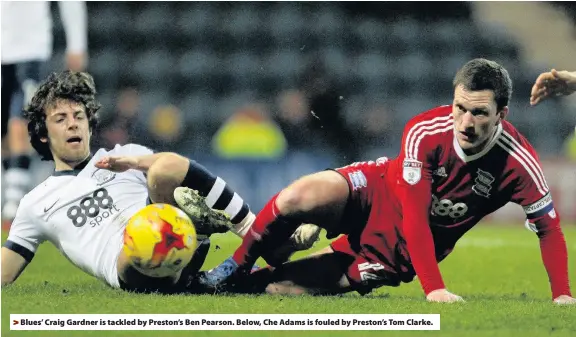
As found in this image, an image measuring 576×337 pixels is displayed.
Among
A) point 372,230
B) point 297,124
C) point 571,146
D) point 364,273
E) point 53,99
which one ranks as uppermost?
point 53,99

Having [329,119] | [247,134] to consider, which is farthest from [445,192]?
[247,134]

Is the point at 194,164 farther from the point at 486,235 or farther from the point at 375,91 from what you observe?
the point at 375,91

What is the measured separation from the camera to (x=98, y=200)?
488 cm

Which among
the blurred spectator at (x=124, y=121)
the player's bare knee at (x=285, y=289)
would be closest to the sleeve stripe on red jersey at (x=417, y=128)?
the player's bare knee at (x=285, y=289)

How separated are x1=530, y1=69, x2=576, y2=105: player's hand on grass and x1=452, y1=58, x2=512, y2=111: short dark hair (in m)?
0.22

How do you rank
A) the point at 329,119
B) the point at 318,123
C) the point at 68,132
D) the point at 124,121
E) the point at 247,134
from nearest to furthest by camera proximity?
the point at 68,132 → the point at 124,121 → the point at 318,123 → the point at 329,119 → the point at 247,134

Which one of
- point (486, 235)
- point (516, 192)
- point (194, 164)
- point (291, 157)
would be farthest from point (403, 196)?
point (291, 157)

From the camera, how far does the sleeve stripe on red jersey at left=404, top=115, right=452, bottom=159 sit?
4.37 meters

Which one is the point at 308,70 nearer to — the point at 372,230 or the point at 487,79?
the point at 372,230

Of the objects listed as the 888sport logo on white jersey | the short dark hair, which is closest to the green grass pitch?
the 888sport logo on white jersey

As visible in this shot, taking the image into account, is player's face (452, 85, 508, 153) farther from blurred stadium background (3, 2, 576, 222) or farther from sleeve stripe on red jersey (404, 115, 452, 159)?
blurred stadium background (3, 2, 576, 222)

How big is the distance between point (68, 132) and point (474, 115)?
228 centimetres

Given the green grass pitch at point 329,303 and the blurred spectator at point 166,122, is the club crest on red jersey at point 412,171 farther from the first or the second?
the blurred spectator at point 166,122

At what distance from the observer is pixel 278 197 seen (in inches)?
183
